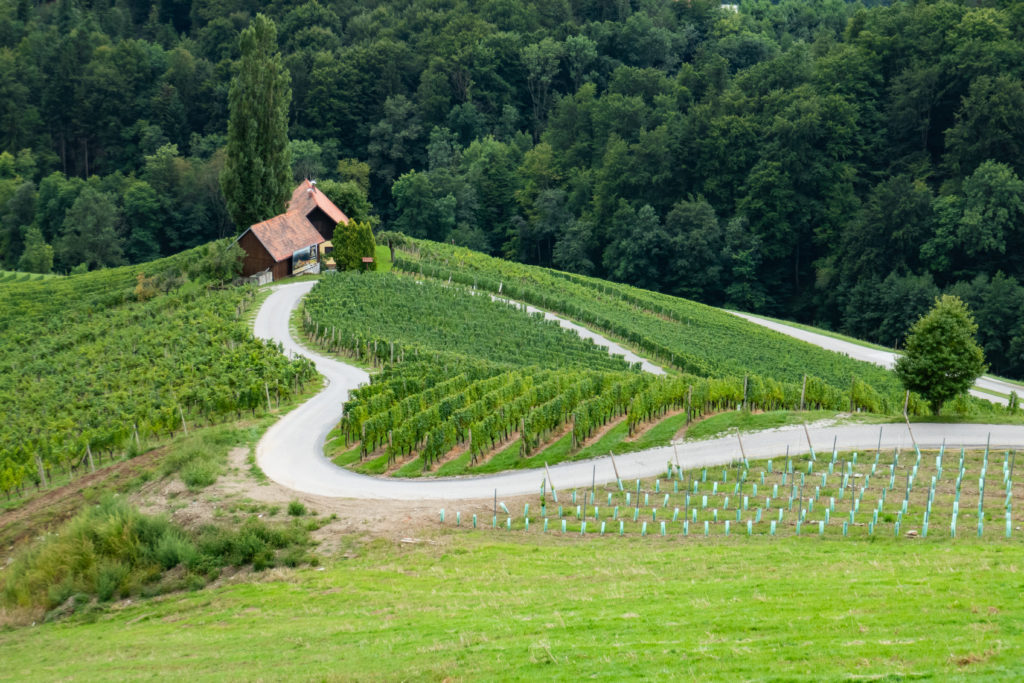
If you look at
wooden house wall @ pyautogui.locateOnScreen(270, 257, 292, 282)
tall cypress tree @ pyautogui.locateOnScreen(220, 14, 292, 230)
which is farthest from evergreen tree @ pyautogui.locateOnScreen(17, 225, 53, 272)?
wooden house wall @ pyautogui.locateOnScreen(270, 257, 292, 282)

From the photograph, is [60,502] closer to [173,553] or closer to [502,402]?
[173,553]

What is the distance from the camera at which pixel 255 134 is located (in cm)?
6675

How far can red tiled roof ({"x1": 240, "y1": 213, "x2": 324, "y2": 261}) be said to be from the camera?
62.5m

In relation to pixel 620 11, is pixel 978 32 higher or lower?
lower

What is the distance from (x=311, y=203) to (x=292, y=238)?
16.1ft

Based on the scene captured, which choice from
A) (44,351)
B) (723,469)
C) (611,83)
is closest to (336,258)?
(44,351)

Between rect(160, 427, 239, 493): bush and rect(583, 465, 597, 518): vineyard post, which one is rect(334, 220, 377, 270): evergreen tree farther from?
rect(583, 465, 597, 518): vineyard post

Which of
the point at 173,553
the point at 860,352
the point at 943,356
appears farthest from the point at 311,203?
the point at 943,356

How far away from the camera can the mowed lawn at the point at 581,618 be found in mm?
14797

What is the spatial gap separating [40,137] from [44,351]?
83578mm

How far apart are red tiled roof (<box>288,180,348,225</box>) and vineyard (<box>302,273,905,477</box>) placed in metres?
21.7

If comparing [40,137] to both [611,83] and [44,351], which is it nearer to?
[611,83]

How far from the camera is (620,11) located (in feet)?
418

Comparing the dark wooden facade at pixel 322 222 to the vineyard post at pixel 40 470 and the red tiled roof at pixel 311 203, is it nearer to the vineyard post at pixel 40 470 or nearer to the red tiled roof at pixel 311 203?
the red tiled roof at pixel 311 203
